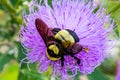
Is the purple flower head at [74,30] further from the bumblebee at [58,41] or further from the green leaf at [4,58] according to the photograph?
the green leaf at [4,58]

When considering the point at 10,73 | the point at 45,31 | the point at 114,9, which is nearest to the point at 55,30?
the point at 45,31

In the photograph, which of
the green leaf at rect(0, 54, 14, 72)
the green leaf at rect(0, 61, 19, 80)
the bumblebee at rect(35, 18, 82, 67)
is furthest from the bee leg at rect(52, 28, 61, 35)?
the green leaf at rect(0, 61, 19, 80)

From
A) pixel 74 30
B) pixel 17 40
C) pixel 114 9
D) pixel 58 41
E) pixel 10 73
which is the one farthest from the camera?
pixel 10 73

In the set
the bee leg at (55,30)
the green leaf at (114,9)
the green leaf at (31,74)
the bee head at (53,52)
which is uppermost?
the green leaf at (114,9)

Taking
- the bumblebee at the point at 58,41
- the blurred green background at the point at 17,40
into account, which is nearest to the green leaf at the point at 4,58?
the blurred green background at the point at 17,40

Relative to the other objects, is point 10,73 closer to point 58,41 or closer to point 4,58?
point 4,58

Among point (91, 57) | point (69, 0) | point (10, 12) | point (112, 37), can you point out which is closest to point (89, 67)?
point (91, 57)

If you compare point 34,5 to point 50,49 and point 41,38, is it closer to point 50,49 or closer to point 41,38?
point 41,38

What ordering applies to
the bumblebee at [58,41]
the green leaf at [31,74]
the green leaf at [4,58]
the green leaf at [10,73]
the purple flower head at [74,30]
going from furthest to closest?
the green leaf at [10,73], the green leaf at [4,58], the green leaf at [31,74], the purple flower head at [74,30], the bumblebee at [58,41]
